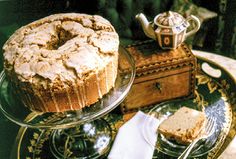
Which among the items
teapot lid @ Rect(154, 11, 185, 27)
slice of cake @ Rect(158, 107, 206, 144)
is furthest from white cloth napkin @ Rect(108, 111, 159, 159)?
teapot lid @ Rect(154, 11, 185, 27)

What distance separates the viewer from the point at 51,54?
952 mm

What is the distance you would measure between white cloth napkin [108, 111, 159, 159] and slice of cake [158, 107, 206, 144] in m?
0.04

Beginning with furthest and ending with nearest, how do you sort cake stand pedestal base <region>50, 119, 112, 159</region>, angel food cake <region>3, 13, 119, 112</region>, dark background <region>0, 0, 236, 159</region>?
dark background <region>0, 0, 236, 159</region>
cake stand pedestal base <region>50, 119, 112, 159</region>
angel food cake <region>3, 13, 119, 112</region>

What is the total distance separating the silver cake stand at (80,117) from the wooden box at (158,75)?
0.05 metres

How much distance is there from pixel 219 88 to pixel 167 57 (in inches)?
9.5

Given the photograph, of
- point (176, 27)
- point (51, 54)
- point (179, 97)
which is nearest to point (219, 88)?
point (179, 97)

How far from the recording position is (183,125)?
110cm

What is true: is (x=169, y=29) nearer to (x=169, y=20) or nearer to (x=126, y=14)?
(x=169, y=20)

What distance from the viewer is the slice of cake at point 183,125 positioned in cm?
108

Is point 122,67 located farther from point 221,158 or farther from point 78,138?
point 221,158

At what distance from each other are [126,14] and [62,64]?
80 centimetres

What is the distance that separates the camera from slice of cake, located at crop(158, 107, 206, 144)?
42.5 inches

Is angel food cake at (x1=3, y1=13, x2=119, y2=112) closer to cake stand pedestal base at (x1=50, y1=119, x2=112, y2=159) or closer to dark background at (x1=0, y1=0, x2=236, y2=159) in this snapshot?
cake stand pedestal base at (x1=50, y1=119, x2=112, y2=159)

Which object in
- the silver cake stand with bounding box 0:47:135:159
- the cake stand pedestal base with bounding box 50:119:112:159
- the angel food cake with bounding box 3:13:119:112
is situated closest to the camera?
the angel food cake with bounding box 3:13:119:112
